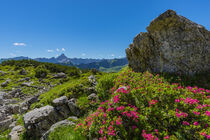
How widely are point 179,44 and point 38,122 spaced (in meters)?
15.6

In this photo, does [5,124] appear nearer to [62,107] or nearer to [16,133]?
[16,133]

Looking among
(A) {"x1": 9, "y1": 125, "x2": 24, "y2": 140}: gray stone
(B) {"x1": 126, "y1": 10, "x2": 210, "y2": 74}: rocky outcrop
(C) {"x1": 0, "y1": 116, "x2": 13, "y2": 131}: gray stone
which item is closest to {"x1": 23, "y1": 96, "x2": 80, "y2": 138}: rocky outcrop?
(A) {"x1": 9, "y1": 125, "x2": 24, "y2": 140}: gray stone

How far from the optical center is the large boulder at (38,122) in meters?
8.26

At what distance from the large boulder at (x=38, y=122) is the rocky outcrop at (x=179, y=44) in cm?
1247

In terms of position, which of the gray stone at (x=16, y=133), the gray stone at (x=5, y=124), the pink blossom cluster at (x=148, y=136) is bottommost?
the gray stone at (x=5, y=124)

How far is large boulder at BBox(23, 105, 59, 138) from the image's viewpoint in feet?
27.1

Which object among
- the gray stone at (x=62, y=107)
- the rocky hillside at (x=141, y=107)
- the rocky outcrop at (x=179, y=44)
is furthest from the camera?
the rocky outcrop at (x=179, y=44)

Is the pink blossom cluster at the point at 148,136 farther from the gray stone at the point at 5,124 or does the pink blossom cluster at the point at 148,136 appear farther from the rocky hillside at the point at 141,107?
the gray stone at the point at 5,124

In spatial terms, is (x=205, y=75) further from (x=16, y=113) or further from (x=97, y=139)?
(x=16, y=113)

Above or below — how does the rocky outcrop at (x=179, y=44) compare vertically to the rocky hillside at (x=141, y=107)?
above

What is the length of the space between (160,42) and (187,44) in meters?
2.55

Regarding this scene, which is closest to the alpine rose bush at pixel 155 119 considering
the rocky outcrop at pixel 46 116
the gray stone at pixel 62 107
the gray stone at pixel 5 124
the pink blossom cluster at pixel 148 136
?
the pink blossom cluster at pixel 148 136

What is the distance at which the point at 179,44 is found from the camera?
420 inches

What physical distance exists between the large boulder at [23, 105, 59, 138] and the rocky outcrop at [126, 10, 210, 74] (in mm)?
12473
